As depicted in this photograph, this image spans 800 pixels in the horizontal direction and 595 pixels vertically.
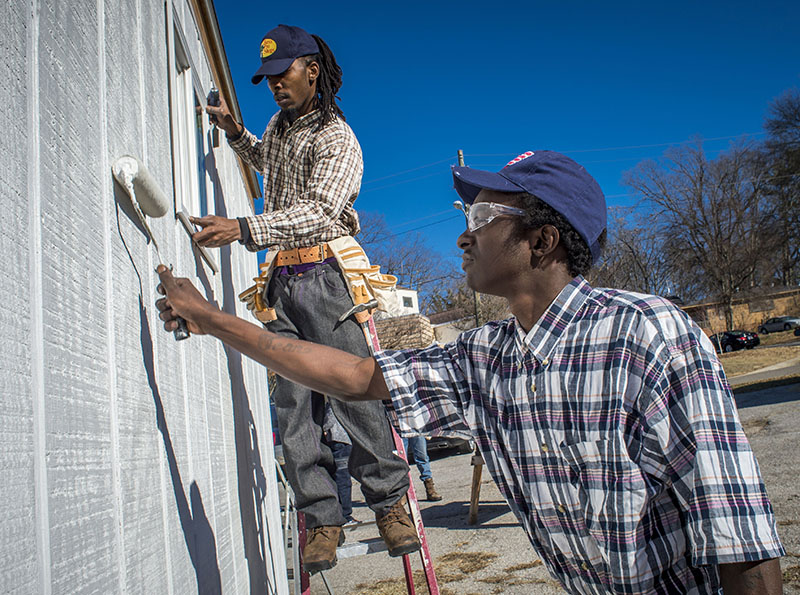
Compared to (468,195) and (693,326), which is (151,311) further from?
(693,326)

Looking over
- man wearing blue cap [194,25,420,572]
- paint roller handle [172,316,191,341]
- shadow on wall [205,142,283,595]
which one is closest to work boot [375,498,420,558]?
man wearing blue cap [194,25,420,572]

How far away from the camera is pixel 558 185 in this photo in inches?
69.8

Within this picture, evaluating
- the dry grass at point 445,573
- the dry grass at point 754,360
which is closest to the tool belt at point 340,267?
the dry grass at point 445,573

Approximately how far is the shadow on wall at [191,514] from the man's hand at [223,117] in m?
1.69

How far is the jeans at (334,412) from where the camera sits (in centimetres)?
278

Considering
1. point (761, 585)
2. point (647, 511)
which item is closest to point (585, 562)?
point (647, 511)

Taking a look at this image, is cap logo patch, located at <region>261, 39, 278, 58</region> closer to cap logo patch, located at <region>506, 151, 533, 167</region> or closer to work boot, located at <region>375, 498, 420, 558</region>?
cap logo patch, located at <region>506, 151, 533, 167</region>

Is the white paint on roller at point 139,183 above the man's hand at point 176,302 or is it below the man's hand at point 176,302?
above

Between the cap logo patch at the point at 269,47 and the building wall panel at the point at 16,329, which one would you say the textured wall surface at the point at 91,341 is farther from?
the cap logo patch at the point at 269,47

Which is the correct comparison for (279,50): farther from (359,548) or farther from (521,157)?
(359,548)

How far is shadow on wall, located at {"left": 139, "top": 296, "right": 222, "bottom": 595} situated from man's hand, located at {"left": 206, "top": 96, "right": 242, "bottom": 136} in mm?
1690

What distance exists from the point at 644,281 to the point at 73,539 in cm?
4345

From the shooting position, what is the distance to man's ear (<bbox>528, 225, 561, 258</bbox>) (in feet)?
5.92

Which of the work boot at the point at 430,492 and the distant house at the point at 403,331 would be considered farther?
the distant house at the point at 403,331
